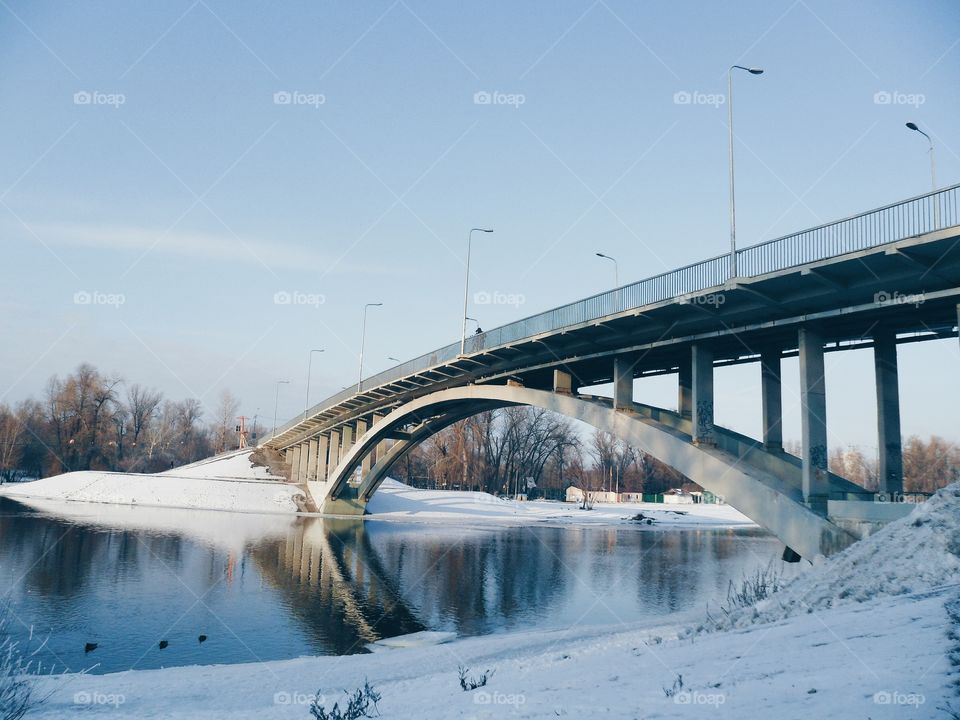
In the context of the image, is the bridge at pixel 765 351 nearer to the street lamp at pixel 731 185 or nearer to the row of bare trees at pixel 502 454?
the street lamp at pixel 731 185

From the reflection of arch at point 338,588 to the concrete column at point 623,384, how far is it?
10499 mm

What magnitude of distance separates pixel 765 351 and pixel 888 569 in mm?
12546

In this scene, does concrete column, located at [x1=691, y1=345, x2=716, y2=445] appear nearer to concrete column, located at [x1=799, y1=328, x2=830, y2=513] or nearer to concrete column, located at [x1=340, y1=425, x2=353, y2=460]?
concrete column, located at [x1=799, y1=328, x2=830, y2=513]

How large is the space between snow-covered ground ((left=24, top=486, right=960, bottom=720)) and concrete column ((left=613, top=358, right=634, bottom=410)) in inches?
479

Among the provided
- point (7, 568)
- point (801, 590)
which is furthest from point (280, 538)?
point (801, 590)

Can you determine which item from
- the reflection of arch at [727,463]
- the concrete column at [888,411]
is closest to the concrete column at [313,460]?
the reflection of arch at [727,463]

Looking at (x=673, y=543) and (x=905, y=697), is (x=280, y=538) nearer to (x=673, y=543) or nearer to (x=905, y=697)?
(x=673, y=543)

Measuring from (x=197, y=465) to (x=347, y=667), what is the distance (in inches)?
3018

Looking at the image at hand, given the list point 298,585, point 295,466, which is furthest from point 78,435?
point 298,585

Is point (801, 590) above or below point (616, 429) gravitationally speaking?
below

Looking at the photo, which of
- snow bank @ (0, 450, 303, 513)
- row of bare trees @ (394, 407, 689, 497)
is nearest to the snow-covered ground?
snow bank @ (0, 450, 303, 513)

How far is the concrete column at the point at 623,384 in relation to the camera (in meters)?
26.7

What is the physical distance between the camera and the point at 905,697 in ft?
19.7

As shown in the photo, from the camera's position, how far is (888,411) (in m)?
18.0
